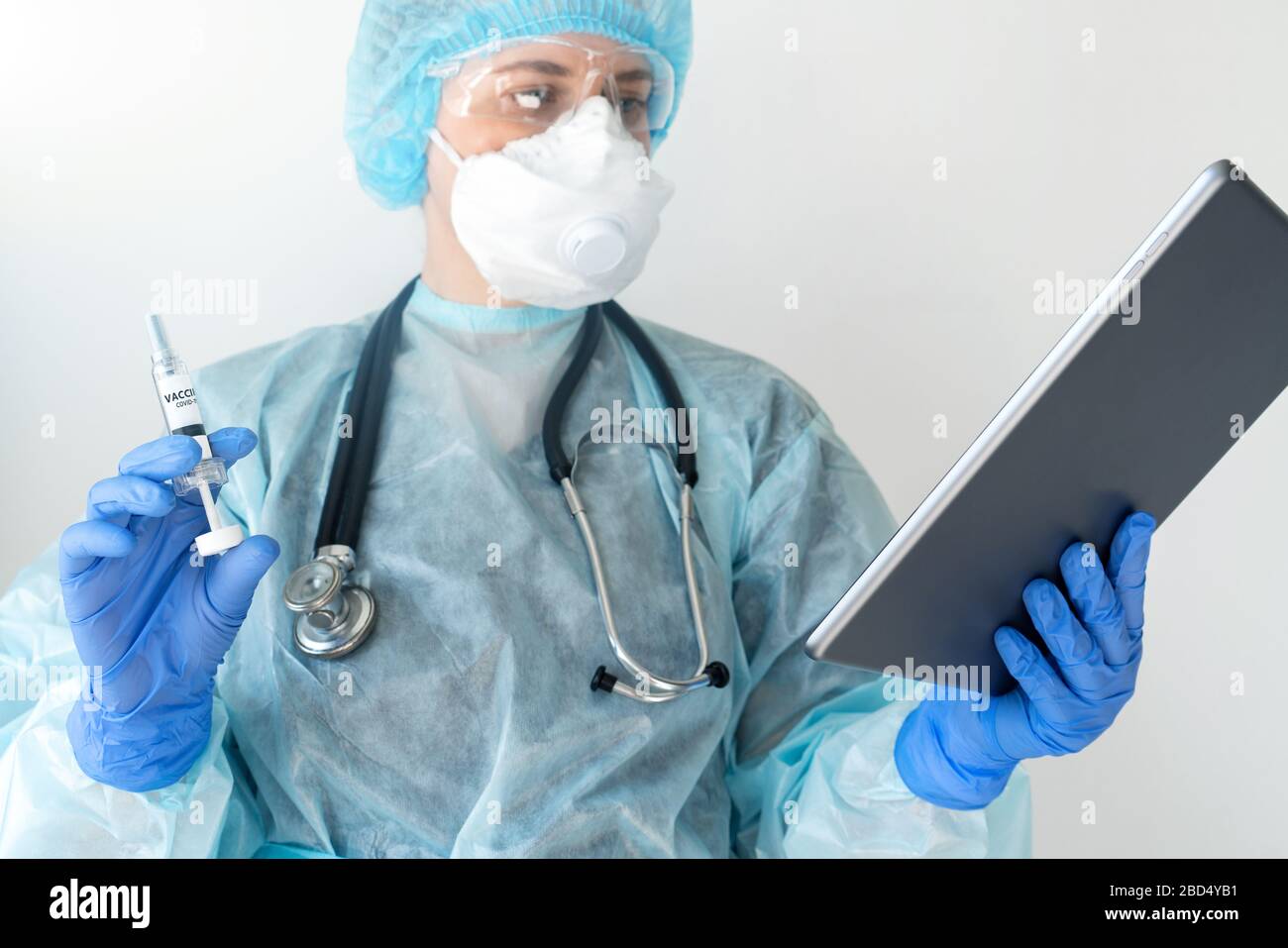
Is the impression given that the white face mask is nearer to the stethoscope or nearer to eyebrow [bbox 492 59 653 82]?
eyebrow [bbox 492 59 653 82]

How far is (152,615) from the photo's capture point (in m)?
1.12

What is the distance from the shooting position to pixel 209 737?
1195 mm

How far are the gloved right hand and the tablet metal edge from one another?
53 cm

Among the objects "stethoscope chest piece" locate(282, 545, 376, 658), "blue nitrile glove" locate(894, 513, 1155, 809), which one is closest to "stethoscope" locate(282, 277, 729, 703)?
"stethoscope chest piece" locate(282, 545, 376, 658)

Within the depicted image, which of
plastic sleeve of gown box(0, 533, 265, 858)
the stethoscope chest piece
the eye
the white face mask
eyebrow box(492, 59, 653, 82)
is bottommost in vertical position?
plastic sleeve of gown box(0, 533, 265, 858)

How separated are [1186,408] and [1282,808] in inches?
42.6

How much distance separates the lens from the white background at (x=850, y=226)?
5.18ft

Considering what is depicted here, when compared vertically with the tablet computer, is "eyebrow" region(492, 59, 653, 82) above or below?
above

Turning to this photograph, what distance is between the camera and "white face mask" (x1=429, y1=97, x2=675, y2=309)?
1.32m

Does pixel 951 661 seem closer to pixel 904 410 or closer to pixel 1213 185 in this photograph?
pixel 1213 185

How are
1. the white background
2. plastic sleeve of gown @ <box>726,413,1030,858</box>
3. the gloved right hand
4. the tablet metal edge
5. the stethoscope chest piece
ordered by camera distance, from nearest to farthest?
1. the tablet metal edge
2. the gloved right hand
3. the stethoscope chest piece
4. plastic sleeve of gown @ <box>726,413,1030,858</box>
5. the white background

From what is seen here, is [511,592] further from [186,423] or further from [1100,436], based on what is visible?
[1100,436]

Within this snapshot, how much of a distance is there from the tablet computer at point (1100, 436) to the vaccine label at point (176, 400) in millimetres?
595

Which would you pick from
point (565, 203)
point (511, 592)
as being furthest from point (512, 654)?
point (565, 203)
